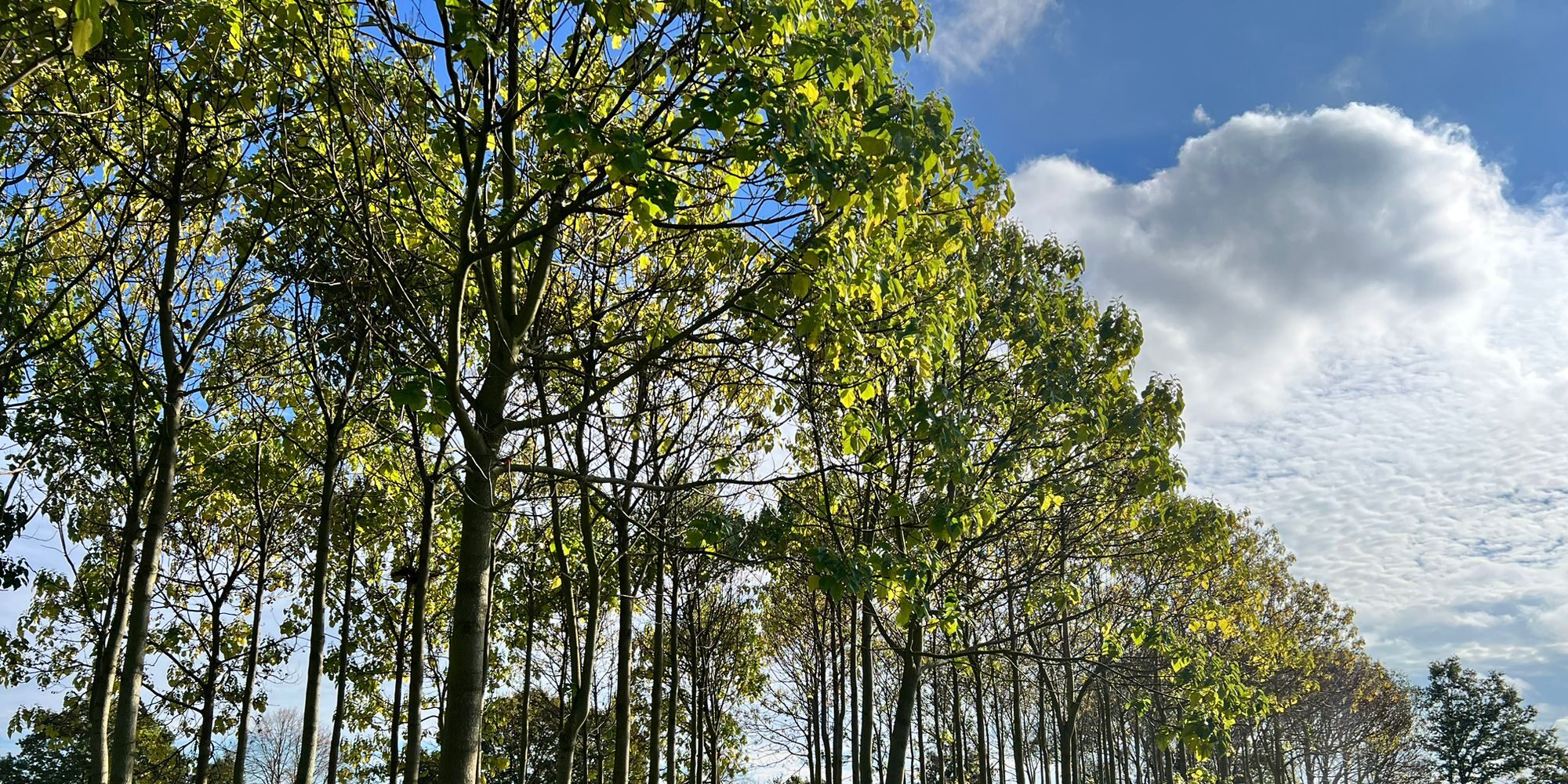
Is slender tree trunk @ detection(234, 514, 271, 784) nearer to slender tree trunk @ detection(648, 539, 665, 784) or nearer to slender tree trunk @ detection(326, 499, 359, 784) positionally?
slender tree trunk @ detection(326, 499, 359, 784)

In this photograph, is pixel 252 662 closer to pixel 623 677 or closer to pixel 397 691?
pixel 397 691

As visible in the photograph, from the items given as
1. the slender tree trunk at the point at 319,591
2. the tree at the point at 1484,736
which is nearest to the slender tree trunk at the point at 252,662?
the slender tree trunk at the point at 319,591

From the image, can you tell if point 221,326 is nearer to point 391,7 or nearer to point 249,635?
point 391,7

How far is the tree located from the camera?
56219 millimetres

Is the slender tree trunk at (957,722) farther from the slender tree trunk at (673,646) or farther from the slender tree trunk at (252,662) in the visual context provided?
the slender tree trunk at (252,662)

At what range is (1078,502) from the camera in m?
12.1

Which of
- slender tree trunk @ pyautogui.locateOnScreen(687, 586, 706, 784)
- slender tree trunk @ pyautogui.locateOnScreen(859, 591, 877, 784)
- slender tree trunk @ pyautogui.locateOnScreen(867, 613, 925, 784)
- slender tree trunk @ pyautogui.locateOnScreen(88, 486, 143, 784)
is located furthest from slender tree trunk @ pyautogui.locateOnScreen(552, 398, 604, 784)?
slender tree trunk @ pyautogui.locateOnScreen(687, 586, 706, 784)

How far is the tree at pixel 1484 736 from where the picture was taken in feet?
184

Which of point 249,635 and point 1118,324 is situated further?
point 249,635

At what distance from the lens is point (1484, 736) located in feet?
189

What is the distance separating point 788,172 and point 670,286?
432 centimetres

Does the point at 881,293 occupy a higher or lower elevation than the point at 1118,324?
lower

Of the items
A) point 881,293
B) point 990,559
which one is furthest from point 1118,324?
point 881,293

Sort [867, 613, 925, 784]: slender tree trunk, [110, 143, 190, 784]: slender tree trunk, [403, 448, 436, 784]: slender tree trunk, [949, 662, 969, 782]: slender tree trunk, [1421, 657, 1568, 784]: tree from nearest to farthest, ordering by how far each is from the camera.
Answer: [110, 143, 190, 784]: slender tree trunk, [403, 448, 436, 784]: slender tree trunk, [867, 613, 925, 784]: slender tree trunk, [949, 662, 969, 782]: slender tree trunk, [1421, 657, 1568, 784]: tree
